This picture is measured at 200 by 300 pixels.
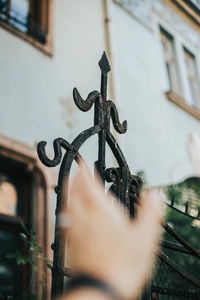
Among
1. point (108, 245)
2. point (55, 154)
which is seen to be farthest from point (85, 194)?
point (55, 154)

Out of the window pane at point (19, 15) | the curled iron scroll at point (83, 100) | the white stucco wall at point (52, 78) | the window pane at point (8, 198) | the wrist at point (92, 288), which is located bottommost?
the wrist at point (92, 288)

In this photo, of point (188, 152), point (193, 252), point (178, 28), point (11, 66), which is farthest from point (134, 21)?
point (193, 252)

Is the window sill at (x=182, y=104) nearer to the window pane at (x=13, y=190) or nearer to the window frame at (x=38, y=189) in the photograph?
the window frame at (x=38, y=189)

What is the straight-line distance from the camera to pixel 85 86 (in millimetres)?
4996

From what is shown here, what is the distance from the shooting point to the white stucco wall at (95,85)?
A: 13.8 ft

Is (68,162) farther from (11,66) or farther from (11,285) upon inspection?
(11,66)

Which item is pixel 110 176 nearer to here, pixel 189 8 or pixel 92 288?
pixel 92 288

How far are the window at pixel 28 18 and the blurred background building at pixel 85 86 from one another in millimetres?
13

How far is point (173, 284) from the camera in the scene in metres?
1.44

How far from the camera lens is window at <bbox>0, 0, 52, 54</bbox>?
14.7 ft

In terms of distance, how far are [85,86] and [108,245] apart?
15.0 ft

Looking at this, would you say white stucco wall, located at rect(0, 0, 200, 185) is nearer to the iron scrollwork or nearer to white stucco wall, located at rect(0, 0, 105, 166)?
white stucco wall, located at rect(0, 0, 105, 166)

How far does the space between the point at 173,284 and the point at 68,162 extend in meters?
0.60

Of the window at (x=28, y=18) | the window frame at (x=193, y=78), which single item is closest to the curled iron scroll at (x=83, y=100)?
the window at (x=28, y=18)
